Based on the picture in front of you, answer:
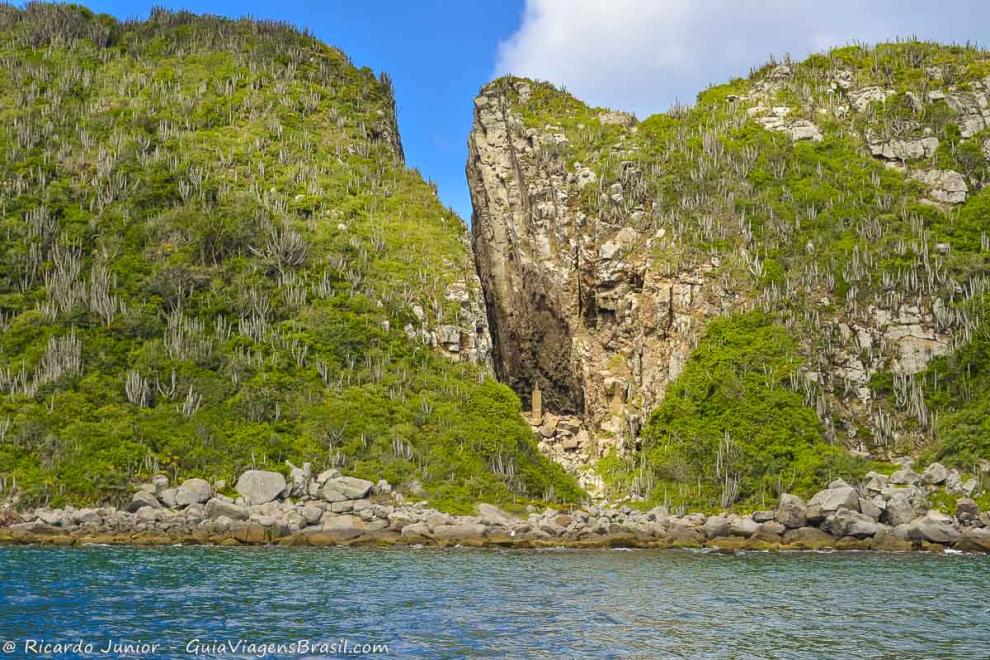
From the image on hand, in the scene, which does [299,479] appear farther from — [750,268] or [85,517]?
[750,268]

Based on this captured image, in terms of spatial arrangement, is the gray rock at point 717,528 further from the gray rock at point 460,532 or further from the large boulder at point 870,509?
the gray rock at point 460,532

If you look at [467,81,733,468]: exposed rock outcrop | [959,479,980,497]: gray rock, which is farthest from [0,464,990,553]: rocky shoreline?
[467,81,733,468]: exposed rock outcrop

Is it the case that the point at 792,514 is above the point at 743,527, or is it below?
above

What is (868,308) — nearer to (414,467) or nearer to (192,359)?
(414,467)

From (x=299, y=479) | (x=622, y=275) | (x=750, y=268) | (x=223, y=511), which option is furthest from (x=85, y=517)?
(x=750, y=268)

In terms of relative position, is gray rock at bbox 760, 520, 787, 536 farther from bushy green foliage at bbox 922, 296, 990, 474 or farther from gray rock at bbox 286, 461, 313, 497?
gray rock at bbox 286, 461, 313, 497

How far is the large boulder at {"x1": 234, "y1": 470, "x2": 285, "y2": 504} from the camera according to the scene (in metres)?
42.9

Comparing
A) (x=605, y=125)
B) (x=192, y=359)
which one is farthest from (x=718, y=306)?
(x=192, y=359)

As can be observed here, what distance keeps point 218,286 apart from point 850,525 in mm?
41353

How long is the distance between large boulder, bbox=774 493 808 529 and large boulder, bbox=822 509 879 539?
1.24 metres

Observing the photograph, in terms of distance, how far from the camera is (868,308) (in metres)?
57.0

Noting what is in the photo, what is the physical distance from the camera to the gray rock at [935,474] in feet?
148

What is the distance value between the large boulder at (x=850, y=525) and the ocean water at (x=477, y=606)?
6408 millimetres

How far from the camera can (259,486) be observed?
43.3 meters
